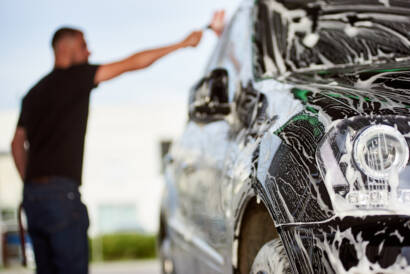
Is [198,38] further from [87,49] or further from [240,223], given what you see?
[240,223]

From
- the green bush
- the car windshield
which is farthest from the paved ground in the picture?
the car windshield

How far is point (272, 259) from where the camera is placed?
284cm

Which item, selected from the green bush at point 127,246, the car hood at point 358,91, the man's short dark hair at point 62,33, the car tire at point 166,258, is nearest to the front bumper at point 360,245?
the car hood at point 358,91

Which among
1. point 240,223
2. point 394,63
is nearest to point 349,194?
point 240,223

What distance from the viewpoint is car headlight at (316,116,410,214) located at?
2398 millimetres

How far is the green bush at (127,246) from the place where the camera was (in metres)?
30.8

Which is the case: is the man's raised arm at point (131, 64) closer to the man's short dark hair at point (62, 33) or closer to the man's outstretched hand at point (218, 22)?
the man's short dark hair at point (62, 33)

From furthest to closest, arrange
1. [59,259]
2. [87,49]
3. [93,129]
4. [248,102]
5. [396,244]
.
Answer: [93,129], [87,49], [59,259], [248,102], [396,244]

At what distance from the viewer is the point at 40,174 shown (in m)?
3.93

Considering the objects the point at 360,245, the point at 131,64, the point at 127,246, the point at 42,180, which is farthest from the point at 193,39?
the point at 127,246

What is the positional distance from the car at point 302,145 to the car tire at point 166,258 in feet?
2.26

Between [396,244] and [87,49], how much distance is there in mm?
2362

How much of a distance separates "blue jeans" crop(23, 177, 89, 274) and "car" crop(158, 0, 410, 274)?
631 mm

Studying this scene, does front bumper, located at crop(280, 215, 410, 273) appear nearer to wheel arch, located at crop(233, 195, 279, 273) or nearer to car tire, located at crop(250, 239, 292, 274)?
car tire, located at crop(250, 239, 292, 274)
